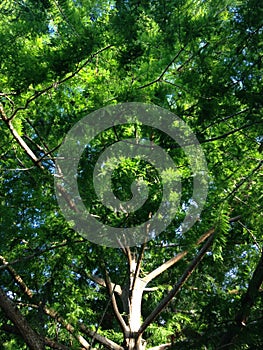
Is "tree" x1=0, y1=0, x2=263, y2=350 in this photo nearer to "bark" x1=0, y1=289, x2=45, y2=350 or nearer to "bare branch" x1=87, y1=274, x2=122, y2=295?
"bark" x1=0, y1=289, x2=45, y2=350

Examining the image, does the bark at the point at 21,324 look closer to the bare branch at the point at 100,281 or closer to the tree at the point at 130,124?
the tree at the point at 130,124

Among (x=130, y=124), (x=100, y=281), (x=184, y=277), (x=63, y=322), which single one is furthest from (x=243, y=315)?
(x=100, y=281)

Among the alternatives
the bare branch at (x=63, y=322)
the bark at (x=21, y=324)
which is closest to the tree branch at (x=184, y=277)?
the bare branch at (x=63, y=322)

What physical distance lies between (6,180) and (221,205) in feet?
15.2

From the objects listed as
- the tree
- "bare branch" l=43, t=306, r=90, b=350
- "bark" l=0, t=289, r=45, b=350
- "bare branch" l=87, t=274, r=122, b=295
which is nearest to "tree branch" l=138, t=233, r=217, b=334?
the tree

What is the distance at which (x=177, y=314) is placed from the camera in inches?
362

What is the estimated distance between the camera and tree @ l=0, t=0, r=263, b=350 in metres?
3.06

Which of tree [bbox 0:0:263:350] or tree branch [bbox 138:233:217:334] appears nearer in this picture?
tree [bbox 0:0:263:350]

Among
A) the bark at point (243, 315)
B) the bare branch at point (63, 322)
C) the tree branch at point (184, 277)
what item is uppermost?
the bare branch at point (63, 322)

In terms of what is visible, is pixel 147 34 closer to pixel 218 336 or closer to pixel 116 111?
pixel 116 111

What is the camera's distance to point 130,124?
473cm

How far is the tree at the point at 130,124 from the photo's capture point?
3057mm

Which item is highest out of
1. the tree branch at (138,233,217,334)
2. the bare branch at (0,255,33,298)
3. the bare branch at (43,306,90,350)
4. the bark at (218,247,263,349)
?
the bare branch at (0,255,33,298)

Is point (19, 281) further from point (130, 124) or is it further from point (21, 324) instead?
point (130, 124)
